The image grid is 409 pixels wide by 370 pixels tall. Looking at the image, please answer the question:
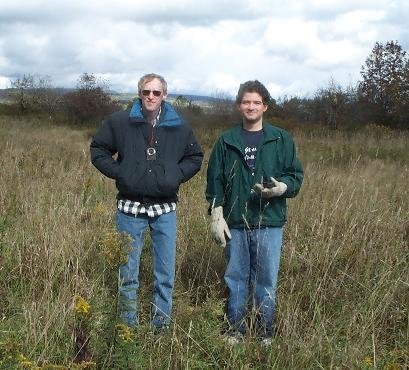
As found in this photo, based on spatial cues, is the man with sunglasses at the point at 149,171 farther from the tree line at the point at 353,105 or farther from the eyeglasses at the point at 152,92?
the tree line at the point at 353,105

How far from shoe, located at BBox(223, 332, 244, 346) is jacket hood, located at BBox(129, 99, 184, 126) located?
1.31 metres

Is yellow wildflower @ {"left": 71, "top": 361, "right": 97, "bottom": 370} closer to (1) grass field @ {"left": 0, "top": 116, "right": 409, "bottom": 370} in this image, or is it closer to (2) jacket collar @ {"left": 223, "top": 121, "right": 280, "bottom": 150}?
(1) grass field @ {"left": 0, "top": 116, "right": 409, "bottom": 370}

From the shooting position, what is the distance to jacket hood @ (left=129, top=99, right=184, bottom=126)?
307 cm

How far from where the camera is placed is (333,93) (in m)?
22.2

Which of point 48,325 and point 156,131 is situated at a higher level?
point 156,131

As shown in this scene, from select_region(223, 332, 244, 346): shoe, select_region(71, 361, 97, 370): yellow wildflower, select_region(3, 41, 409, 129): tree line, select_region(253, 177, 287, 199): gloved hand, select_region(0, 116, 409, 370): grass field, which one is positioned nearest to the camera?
select_region(71, 361, 97, 370): yellow wildflower

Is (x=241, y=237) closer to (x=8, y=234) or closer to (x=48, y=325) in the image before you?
(x=48, y=325)

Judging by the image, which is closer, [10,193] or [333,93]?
[10,193]

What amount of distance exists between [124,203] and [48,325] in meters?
0.85

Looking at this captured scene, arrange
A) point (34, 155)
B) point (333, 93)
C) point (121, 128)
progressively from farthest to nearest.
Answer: point (333, 93), point (34, 155), point (121, 128)

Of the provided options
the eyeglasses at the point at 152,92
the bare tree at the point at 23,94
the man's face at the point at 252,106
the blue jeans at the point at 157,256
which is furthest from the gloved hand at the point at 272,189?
the bare tree at the point at 23,94

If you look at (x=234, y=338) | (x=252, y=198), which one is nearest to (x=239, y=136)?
(x=252, y=198)

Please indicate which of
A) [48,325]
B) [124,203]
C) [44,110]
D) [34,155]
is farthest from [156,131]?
[44,110]

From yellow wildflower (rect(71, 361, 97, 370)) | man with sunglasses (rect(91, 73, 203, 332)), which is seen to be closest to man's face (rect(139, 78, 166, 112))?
man with sunglasses (rect(91, 73, 203, 332))
